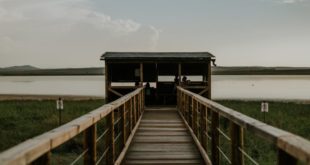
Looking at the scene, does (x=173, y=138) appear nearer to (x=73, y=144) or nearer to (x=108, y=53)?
(x=73, y=144)

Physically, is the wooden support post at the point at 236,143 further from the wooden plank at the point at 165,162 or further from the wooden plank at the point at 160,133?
the wooden plank at the point at 160,133

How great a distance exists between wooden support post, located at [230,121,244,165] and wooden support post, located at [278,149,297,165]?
4.87 ft

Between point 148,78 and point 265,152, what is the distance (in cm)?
1061

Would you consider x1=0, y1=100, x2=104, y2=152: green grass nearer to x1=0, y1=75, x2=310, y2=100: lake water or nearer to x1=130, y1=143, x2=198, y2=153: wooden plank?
x1=130, y1=143, x2=198, y2=153: wooden plank

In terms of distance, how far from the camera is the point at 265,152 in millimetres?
13758

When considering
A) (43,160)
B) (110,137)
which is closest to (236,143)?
(110,137)

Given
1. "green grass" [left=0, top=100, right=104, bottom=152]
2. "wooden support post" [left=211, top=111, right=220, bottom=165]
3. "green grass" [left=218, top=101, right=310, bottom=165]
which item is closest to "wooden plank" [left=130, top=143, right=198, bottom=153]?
"wooden support post" [left=211, top=111, right=220, bottom=165]

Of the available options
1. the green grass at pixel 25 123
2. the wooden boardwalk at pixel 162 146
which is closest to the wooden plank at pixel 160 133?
the wooden boardwalk at pixel 162 146

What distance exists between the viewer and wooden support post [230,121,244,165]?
13.4 feet

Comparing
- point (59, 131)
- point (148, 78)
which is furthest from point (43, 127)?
point (59, 131)

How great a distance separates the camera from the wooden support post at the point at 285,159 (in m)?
2.47

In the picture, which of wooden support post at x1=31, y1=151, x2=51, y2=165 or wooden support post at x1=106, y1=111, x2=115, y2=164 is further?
wooden support post at x1=106, y1=111, x2=115, y2=164

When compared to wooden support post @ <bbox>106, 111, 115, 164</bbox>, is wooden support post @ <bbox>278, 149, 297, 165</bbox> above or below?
above

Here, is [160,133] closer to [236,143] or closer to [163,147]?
[163,147]
